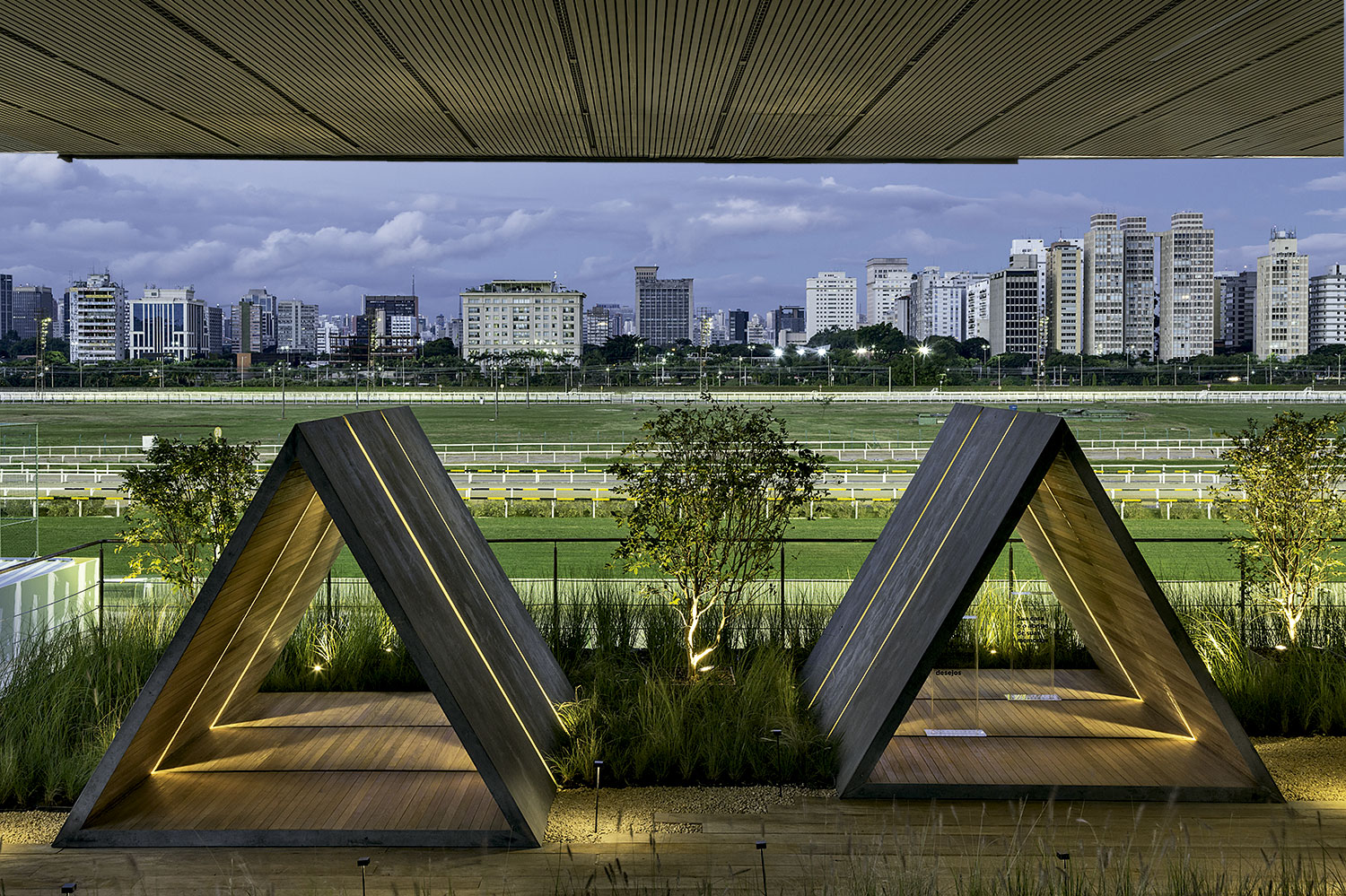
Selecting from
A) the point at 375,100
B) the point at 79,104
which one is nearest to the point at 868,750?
the point at 375,100

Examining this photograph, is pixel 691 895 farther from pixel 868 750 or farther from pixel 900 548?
pixel 900 548

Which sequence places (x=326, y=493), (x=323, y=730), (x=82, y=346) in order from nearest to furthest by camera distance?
(x=326, y=493) → (x=323, y=730) → (x=82, y=346)

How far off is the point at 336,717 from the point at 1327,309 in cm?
3572

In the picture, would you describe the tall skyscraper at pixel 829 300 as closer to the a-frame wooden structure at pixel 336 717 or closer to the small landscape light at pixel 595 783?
the a-frame wooden structure at pixel 336 717

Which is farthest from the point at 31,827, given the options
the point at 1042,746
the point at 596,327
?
the point at 596,327

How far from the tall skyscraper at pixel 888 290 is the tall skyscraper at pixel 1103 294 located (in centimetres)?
3456

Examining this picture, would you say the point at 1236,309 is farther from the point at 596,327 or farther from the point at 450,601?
the point at 450,601

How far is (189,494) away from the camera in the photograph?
691 cm

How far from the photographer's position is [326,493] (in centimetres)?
351

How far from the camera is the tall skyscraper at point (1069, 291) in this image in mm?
74688

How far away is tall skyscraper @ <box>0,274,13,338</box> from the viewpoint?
33.2 metres

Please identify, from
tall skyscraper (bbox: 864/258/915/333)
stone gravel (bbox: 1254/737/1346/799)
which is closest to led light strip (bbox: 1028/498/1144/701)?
stone gravel (bbox: 1254/737/1346/799)

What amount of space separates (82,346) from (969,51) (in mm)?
52706

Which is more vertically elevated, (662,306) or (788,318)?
(788,318)
